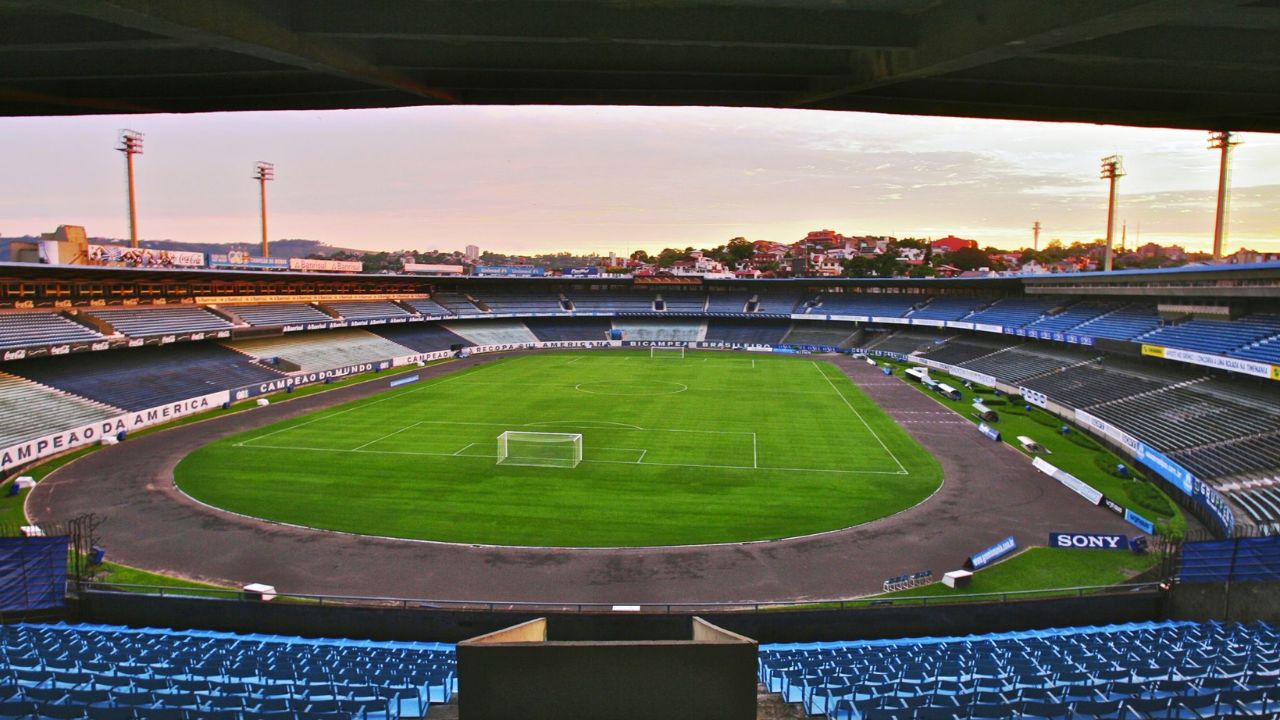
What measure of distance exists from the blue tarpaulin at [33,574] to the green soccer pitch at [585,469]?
279 inches

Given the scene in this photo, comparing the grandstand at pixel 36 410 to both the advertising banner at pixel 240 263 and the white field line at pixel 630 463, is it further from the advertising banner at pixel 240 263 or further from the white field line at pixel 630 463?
the advertising banner at pixel 240 263

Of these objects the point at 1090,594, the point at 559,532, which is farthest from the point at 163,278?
the point at 1090,594

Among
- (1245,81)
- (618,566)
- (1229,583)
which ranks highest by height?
(1245,81)

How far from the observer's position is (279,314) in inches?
2308

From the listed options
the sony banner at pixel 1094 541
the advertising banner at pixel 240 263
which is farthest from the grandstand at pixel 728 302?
the sony banner at pixel 1094 541

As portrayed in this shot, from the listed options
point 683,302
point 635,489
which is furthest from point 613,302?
point 635,489

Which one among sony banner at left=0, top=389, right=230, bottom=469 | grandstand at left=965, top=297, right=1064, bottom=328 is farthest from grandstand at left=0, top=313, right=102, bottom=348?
grandstand at left=965, top=297, right=1064, bottom=328

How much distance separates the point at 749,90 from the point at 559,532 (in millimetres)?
17089

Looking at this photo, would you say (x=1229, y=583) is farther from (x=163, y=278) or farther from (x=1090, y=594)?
(x=163, y=278)

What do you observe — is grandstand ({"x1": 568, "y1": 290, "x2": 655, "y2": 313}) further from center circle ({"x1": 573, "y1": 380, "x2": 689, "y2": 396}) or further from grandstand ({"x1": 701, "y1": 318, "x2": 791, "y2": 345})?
center circle ({"x1": 573, "y1": 380, "x2": 689, "y2": 396})

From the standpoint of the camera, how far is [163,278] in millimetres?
49938

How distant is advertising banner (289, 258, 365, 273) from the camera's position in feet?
209

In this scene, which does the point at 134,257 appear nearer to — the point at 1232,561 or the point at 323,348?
the point at 323,348

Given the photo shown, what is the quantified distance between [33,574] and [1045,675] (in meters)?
20.1
